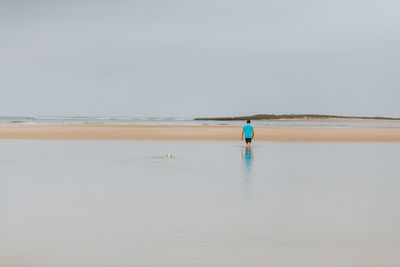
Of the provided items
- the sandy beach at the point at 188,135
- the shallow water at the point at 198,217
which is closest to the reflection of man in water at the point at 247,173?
the shallow water at the point at 198,217

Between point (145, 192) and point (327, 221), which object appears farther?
point (145, 192)

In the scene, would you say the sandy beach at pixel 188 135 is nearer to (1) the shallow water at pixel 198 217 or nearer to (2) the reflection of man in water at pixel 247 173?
(2) the reflection of man in water at pixel 247 173

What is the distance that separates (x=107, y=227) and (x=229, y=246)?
246 centimetres

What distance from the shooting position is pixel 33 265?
6164 millimetres

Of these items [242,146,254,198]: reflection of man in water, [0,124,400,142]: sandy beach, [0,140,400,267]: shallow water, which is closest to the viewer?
[0,140,400,267]: shallow water

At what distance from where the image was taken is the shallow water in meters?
6.69

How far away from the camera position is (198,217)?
9.36 meters

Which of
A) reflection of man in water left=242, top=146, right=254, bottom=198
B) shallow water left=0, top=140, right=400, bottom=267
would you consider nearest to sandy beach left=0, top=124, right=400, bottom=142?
reflection of man in water left=242, top=146, right=254, bottom=198

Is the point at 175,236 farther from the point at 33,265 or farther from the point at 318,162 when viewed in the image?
the point at 318,162

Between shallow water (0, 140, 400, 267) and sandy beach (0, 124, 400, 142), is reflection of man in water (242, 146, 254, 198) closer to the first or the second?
shallow water (0, 140, 400, 267)

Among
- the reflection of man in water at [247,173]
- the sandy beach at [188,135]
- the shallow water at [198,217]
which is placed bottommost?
the shallow water at [198,217]

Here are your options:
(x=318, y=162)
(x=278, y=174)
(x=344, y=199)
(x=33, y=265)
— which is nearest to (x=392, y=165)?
(x=318, y=162)

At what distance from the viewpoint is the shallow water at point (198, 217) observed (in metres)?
6.69

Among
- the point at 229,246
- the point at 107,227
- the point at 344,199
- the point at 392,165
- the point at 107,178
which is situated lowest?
the point at 229,246
